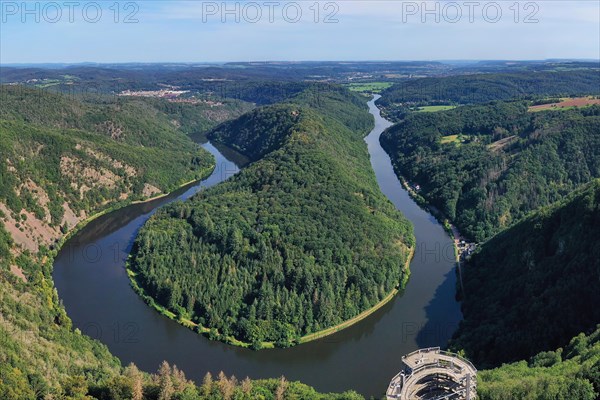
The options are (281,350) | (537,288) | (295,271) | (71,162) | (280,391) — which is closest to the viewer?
(280,391)

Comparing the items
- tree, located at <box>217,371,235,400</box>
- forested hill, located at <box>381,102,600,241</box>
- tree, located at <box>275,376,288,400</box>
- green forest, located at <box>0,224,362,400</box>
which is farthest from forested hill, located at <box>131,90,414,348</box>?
forested hill, located at <box>381,102,600,241</box>

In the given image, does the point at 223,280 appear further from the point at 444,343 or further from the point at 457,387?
the point at 457,387

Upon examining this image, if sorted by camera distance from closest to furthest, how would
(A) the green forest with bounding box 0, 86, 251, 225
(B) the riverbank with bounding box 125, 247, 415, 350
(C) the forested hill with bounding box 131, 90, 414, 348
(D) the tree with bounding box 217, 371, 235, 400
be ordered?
(D) the tree with bounding box 217, 371, 235, 400 → (B) the riverbank with bounding box 125, 247, 415, 350 → (C) the forested hill with bounding box 131, 90, 414, 348 → (A) the green forest with bounding box 0, 86, 251, 225

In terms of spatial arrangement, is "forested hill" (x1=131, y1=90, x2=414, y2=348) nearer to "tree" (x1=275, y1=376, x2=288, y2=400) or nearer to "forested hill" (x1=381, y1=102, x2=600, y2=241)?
"tree" (x1=275, y1=376, x2=288, y2=400)

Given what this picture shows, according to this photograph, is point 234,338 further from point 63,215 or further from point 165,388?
point 63,215

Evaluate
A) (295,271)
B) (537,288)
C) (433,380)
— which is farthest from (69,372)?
(537,288)

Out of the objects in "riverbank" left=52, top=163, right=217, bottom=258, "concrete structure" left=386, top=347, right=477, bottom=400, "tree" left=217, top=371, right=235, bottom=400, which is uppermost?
"riverbank" left=52, top=163, right=217, bottom=258

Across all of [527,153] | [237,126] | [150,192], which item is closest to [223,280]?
A: [150,192]
